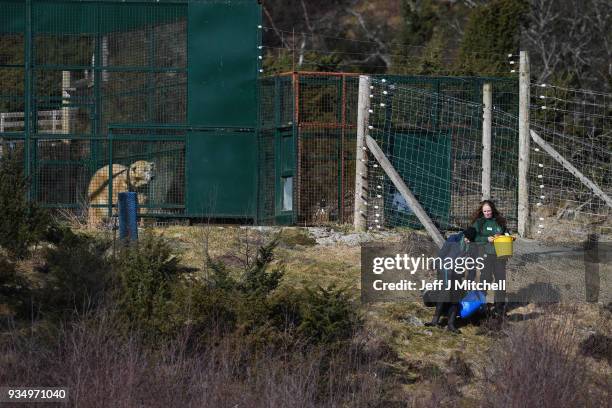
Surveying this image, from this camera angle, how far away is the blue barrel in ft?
58.3

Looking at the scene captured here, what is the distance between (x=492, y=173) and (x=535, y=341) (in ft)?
27.4

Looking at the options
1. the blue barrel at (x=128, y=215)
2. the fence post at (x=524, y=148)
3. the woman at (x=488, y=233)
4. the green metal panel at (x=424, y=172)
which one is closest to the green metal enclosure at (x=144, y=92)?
the green metal panel at (x=424, y=172)

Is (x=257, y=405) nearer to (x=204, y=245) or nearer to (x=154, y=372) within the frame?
(x=154, y=372)

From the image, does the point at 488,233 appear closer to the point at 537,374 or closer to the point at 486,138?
the point at 537,374

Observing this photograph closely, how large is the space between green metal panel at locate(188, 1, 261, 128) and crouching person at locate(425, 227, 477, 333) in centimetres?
666

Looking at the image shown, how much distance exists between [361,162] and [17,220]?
550 centimetres

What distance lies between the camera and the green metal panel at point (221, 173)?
21.8m

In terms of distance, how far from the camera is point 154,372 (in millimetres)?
13195

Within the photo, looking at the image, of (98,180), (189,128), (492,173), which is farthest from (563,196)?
(98,180)

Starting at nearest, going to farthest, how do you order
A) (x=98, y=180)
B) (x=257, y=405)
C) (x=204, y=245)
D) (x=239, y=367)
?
(x=257, y=405) < (x=239, y=367) < (x=204, y=245) < (x=98, y=180)

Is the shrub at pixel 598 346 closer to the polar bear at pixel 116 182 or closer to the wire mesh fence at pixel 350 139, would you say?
the wire mesh fence at pixel 350 139

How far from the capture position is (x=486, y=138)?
20422 mm

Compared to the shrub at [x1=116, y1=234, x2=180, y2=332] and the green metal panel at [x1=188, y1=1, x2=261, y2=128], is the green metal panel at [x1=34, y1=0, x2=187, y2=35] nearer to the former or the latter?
the green metal panel at [x1=188, y1=1, x2=261, y2=128]

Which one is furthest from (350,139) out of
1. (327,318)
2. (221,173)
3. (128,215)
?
(327,318)
